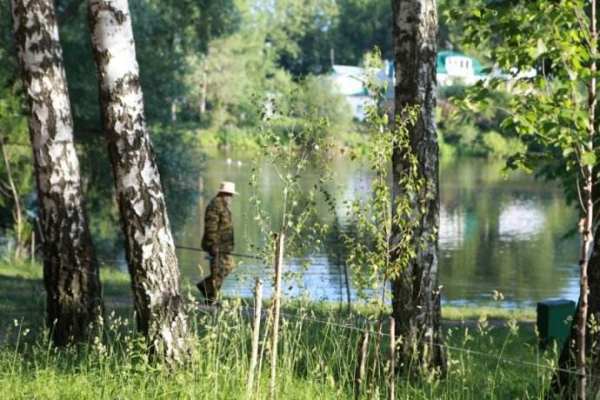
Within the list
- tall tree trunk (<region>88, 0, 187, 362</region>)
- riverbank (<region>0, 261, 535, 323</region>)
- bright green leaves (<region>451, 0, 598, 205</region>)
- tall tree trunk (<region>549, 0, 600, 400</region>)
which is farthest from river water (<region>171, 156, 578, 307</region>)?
bright green leaves (<region>451, 0, 598, 205</region>)

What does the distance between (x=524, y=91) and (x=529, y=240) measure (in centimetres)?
3097

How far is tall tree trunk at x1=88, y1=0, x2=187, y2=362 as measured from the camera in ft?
27.6

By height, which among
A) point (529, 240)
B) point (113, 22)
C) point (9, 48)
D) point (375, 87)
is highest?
point (9, 48)

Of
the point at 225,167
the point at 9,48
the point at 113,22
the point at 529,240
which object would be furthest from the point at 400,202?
the point at 225,167

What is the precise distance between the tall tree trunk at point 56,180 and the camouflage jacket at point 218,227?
4.80 meters

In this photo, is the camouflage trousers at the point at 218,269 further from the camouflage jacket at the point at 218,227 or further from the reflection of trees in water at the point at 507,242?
the reflection of trees in water at the point at 507,242

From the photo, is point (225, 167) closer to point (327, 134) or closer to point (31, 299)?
point (31, 299)

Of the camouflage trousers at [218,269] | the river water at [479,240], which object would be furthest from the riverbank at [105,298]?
the river water at [479,240]

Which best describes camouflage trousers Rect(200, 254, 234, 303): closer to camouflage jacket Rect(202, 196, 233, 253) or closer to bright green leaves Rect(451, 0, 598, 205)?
camouflage jacket Rect(202, 196, 233, 253)

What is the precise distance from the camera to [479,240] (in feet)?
120

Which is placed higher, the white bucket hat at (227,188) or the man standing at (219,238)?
the white bucket hat at (227,188)

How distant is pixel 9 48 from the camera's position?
80.8ft

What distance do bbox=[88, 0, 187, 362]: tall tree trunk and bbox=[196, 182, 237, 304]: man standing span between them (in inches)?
243

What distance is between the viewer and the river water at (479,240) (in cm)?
2359
